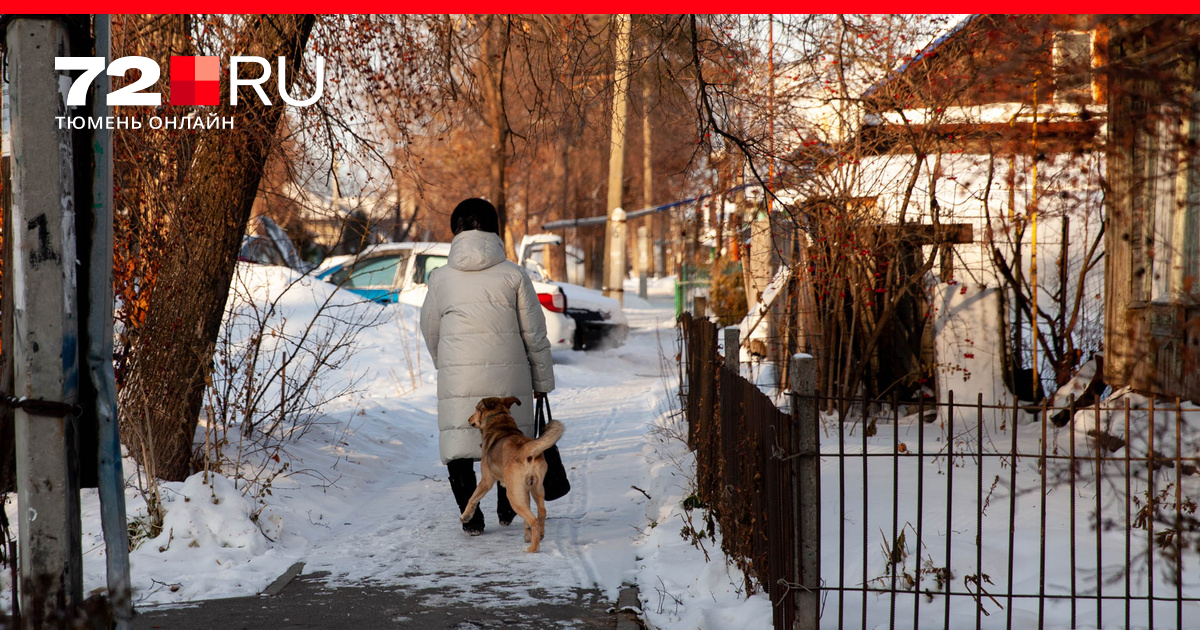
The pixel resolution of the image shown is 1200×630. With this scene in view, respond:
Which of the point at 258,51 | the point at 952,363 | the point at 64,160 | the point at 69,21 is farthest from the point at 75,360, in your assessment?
the point at 952,363

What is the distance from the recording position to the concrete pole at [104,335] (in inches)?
119

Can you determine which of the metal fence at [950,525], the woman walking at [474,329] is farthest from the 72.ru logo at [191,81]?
the metal fence at [950,525]

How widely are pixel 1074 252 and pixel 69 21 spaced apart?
28.9 ft

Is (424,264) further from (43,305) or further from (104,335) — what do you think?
(43,305)

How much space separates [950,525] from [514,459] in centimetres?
255

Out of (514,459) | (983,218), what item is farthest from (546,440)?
(983,218)

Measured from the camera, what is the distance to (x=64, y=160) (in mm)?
2885

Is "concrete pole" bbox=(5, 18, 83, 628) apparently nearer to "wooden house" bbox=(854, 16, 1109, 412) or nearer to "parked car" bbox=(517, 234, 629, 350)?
"wooden house" bbox=(854, 16, 1109, 412)

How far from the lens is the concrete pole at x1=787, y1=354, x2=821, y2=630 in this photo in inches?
143

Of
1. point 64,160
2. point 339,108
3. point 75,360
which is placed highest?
point 339,108

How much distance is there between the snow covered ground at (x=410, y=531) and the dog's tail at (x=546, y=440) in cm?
61

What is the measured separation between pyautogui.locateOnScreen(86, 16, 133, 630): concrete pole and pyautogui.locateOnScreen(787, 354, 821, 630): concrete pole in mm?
2254

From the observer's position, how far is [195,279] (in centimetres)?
647

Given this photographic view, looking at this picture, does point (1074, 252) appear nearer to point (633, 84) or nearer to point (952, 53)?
point (952, 53)
